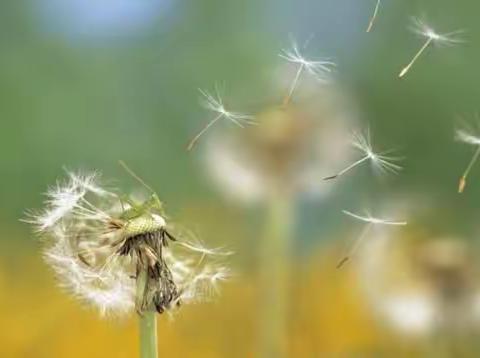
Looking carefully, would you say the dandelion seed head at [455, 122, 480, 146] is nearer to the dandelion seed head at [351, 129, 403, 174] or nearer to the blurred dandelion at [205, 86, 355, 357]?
the dandelion seed head at [351, 129, 403, 174]

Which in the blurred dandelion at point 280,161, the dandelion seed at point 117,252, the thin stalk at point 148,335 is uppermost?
the blurred dandelion at point 280,161

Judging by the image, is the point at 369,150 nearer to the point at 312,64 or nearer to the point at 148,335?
the point at 312,64

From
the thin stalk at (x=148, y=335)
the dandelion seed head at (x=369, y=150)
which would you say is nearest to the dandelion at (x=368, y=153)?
the dandelion seed head at (x=369, y=150)

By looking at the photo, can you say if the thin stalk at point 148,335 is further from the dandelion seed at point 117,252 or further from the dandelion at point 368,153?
the dandelion at point 368,153

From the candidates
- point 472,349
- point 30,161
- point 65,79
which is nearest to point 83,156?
point 30,161

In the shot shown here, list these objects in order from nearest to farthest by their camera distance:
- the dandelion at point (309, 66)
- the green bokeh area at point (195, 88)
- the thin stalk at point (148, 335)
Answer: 1. the thin stalk at point (148, 335)
2. the dandelion at point (309, 66)
3. the green bokeh area at point (195, 88)

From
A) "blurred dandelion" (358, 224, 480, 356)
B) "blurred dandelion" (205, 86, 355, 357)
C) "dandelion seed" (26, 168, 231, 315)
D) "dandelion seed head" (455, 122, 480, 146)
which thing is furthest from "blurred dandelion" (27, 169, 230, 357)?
"blurred dandelion" (205, 86, 355, 357)

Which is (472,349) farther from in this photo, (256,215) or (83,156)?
(83,156)
